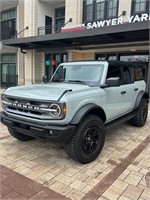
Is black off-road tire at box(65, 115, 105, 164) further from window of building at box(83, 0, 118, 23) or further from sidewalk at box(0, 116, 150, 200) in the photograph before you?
window of building at box(83, 0, 118, 23)

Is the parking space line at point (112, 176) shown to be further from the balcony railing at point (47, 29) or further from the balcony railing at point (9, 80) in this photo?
the balcony railing at point (9, 80)

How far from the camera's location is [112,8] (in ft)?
38.8

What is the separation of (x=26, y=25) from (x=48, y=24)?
172cm

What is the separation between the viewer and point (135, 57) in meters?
11.6

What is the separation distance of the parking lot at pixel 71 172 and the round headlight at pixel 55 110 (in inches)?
38.5

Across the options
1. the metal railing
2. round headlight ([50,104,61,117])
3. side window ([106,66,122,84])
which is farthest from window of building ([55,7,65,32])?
round headlight ([50,104,61,117])

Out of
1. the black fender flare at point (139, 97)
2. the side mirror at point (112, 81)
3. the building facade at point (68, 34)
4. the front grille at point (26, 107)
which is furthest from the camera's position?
the building facade at point (68, 34)

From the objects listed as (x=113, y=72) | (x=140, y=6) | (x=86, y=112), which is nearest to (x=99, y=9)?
Result: (x=140, y=6)

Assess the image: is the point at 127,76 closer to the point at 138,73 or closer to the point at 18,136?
the point at 138,73

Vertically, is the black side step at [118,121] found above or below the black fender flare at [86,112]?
below

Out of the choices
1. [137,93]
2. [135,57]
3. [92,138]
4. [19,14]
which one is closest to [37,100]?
[92,138]

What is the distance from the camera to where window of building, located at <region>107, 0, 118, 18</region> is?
1169 cm

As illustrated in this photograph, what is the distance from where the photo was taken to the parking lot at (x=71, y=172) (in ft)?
8.93

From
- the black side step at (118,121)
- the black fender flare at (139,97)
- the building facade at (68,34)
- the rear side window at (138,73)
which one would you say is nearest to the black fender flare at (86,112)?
the black side step at (118,121)
